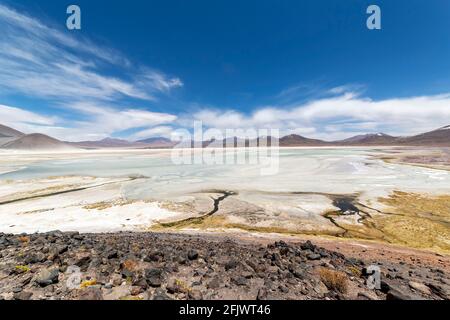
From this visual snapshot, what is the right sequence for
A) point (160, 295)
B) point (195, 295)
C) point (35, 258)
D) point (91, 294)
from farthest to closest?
point (35, 258) → point (195, 295) → point (160, 295) → point (91, 294)

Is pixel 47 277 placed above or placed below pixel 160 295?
above

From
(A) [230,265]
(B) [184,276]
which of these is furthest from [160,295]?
(A) [230,265]

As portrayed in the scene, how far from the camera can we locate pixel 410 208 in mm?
16656

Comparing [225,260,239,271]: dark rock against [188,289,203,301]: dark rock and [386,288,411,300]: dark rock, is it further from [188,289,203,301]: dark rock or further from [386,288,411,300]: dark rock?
[386,288,411,300]: dark rock

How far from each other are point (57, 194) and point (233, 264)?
75.0ft

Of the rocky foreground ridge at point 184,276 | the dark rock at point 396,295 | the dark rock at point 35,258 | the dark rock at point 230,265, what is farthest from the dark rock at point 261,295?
the dark rock at point 35,258

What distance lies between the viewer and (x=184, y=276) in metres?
5.37

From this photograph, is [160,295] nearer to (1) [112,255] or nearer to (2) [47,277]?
(1) [112,255]

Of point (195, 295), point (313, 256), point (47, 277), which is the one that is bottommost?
point (313, 256)

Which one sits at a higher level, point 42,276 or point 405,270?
point 42,276

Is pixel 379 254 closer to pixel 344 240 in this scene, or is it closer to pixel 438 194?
pixel 344 240

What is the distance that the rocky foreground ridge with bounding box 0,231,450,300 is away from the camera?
463 cm

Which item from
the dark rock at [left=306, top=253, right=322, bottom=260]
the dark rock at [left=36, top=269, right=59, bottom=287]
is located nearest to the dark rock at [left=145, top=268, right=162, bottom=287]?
the dark rock at [left=36, top=269, right=59, bottom=287]
